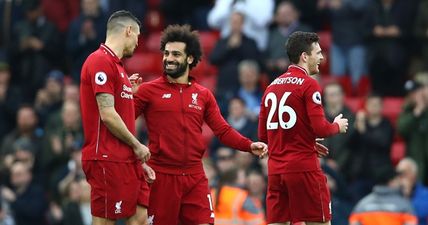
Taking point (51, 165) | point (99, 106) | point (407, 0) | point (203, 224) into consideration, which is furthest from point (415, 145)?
point (99, 106)

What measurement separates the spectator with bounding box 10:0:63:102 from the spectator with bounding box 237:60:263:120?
166 inches

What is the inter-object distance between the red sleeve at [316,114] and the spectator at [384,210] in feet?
14.0

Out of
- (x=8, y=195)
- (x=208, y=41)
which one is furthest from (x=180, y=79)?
(x=208, y=41)

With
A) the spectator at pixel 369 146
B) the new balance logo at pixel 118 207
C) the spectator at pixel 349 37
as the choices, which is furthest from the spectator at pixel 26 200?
the new balance logo at pixel 118 207

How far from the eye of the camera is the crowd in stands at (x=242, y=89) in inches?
773

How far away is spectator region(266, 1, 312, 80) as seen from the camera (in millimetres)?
22031

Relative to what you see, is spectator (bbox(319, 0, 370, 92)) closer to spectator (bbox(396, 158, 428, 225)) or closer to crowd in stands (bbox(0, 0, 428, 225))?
crowd in stands (bbox(0, 0, 428, 225))

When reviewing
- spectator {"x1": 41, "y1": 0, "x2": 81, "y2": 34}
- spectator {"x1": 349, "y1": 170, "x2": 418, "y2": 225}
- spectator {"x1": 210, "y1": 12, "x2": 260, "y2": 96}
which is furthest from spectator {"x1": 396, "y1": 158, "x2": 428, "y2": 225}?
spectator {"x1": 41, "y1": 0, "x2": 81, "y2": 34}

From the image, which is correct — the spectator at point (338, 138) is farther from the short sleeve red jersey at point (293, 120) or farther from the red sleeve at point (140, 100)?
the red sleeve at point (140, 100)

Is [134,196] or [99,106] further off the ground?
[99,106]

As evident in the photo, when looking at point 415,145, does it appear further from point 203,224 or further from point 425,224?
point 203,224

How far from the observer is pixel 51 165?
875 inches

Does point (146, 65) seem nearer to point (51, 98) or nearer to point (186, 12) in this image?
Answer: point (186, 12)

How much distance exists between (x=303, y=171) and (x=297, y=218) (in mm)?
472
